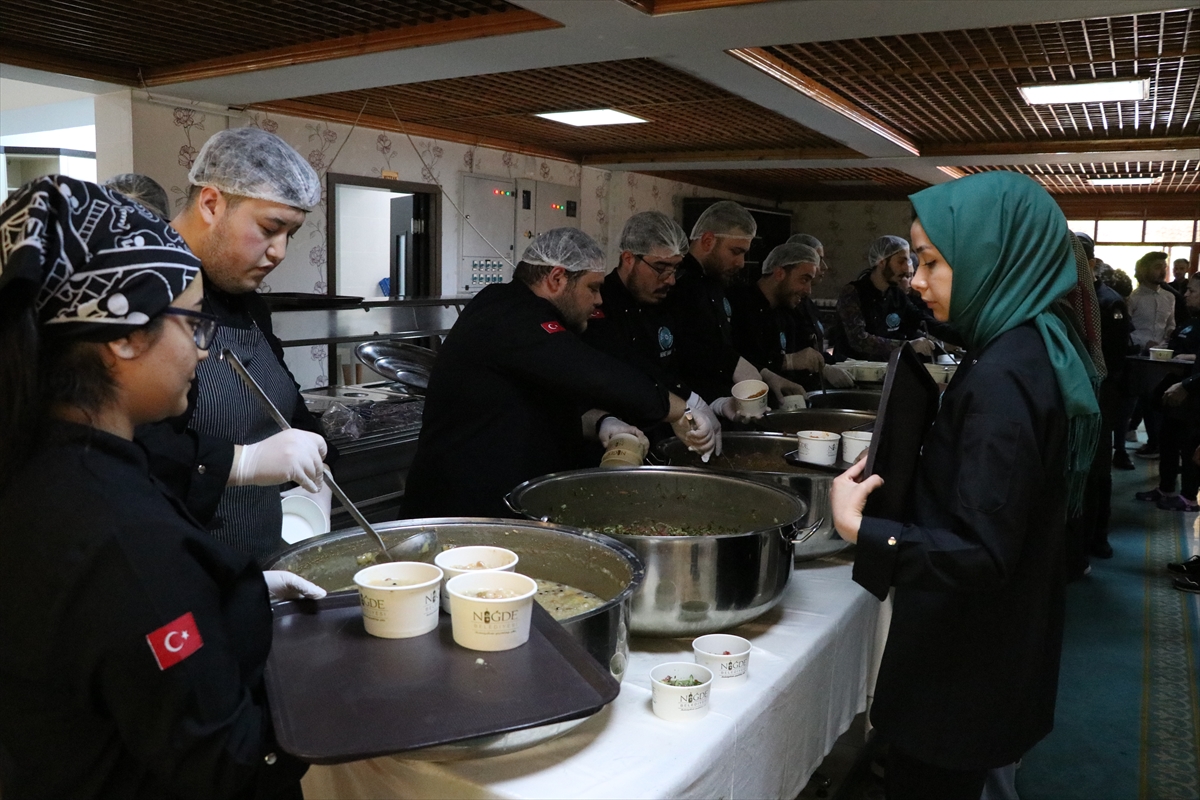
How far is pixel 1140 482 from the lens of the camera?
5891 mm

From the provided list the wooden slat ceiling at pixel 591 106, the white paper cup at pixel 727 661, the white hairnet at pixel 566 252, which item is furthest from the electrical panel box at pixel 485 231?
the white paper cup at pixel 727 661

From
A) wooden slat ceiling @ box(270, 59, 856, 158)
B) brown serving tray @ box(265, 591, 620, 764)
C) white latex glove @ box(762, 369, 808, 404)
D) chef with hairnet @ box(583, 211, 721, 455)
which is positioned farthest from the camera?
wooden slat ceiling @ box(270, 59, 856, 158)

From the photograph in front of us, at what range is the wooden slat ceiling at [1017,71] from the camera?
116 inches

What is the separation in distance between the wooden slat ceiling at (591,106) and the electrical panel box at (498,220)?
0.33 m

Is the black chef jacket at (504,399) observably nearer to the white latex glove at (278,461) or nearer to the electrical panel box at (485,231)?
the white latex glove at (278,461)

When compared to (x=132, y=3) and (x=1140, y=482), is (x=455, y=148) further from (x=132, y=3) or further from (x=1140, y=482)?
(x=1140, y=482)

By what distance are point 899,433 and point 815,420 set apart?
1.46 metres

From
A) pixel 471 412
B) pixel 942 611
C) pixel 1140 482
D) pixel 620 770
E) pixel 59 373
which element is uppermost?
pixel 59 373

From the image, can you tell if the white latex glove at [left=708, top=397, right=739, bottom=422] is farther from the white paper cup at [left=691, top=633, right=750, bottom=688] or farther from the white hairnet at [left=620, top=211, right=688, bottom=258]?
the white paper cup at [left=691, top=633, right=750, bottom=688]

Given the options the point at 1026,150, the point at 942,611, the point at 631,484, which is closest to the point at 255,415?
the point at 631,484

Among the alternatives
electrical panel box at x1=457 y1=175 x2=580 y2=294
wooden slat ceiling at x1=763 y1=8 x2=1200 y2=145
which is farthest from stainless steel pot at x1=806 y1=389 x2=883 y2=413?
electrical panel box at x1=457 y1=175 x2=580 y2=294

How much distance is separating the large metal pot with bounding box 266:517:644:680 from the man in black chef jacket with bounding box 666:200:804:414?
1675mm

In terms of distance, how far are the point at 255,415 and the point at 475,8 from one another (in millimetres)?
1862

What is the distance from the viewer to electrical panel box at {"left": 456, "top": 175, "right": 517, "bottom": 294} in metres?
5.79
